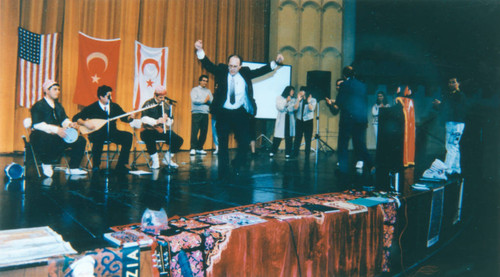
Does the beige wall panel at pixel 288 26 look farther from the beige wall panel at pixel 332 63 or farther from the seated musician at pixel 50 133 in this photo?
the seated musician at pixel 50 133

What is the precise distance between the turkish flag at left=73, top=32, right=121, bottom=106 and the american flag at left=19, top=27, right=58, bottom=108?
430mm

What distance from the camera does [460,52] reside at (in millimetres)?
6715

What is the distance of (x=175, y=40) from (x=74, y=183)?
472 cm

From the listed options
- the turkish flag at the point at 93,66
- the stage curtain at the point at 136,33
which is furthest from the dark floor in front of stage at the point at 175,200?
the turkish flag at the point at 93,66

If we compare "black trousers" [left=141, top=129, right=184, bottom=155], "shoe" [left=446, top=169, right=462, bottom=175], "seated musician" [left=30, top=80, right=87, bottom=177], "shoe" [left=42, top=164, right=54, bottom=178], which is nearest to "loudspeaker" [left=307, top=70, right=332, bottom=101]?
"shoe" [left=446, top=169, right=462, bottom=175]

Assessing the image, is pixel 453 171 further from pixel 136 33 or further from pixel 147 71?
pixel 136 33

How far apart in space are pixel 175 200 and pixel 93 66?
434 centimetres

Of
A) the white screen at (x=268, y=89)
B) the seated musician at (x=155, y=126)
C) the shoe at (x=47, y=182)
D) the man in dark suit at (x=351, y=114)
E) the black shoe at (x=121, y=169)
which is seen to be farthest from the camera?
the white screen at (x=268, y=89)

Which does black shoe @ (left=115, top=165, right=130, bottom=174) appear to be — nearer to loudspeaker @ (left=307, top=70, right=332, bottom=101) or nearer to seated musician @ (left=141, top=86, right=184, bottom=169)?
seated musician @ (left=141, top=86, right=184, bottom=169)

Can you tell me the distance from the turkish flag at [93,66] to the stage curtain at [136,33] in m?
0.13

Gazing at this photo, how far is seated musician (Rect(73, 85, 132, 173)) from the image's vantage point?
459 cm

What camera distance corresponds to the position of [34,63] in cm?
574

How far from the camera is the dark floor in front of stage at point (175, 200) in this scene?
236 centimetres

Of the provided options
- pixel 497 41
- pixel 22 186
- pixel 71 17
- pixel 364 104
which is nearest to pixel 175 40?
pixel 71 17
